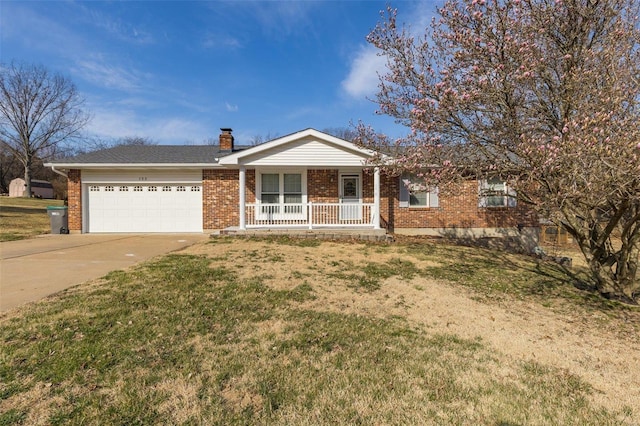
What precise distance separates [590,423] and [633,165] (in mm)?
3103

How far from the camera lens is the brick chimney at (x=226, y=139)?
14.6 m

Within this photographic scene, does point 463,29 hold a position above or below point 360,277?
above

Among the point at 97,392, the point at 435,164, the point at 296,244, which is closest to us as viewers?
the point at 97,392

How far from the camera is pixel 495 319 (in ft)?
14.9

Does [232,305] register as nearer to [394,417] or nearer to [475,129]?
[394,417]

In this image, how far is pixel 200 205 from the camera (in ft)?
42.2

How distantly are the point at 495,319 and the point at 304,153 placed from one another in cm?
858

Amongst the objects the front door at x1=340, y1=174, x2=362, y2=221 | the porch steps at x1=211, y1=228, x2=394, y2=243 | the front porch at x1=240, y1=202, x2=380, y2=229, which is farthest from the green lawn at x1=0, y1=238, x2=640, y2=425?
the front door at x1=340, y1=174, x2=362, y2=221

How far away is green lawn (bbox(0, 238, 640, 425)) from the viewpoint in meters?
2.41

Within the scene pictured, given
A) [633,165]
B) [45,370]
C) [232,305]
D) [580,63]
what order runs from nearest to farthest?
[45,370]
[633,165]
[232,305]
[580,63]

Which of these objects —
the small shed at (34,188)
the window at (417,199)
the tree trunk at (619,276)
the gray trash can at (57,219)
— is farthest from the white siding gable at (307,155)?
the small shed at (34,188)

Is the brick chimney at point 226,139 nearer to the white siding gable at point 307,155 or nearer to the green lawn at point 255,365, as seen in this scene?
the white siding gable at point 307,155

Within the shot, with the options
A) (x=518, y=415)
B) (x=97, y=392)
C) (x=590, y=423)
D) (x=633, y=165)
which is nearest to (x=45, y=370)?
(x=97, y=392)

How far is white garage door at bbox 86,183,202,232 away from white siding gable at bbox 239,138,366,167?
3172 mm
